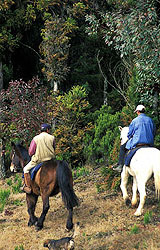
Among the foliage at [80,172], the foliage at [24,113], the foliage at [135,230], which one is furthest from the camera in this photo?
the foliage at [24,113]

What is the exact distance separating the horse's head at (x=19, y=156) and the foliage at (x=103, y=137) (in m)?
3.99

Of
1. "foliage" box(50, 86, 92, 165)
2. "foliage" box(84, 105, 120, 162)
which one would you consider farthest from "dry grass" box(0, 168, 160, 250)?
"foliage" box(50, 86, 92, 165)

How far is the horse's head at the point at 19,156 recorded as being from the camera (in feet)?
30.7

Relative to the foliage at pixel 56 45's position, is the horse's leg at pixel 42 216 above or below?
below

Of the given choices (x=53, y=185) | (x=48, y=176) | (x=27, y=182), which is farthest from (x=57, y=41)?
(x=53, y=185)

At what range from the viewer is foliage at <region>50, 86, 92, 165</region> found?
15.1 metres

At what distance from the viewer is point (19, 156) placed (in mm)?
9469

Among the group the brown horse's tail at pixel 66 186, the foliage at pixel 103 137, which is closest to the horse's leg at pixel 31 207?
the brown horse's tail at pixel 66 186

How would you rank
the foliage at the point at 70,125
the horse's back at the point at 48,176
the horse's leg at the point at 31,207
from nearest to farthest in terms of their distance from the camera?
the horse's back at the point at 48,176
the horse's leg at the point at 31,207
the foliage at the point at 70,125

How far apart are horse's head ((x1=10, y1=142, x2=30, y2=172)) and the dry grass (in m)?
1.54

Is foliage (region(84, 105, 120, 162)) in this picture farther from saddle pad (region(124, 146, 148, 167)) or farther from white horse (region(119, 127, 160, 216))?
white horse (region(119, 127, 160, 216))

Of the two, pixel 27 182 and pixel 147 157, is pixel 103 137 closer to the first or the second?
pixel 27 182

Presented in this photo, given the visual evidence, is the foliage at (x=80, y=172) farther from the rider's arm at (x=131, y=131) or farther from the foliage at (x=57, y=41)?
the rider's arm at (x=131, y=131)

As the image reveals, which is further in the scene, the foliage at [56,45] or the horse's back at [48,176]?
the foliage at [56,45]
